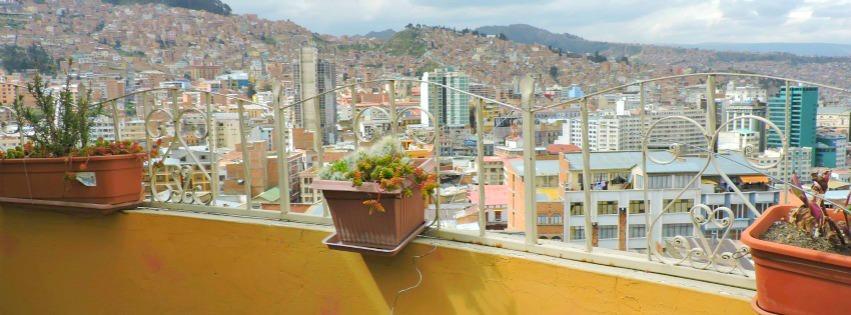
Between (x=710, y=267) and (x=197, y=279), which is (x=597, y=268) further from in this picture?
(x=197, y=279)

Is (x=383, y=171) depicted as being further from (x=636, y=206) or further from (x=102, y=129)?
(x=102, y=129)

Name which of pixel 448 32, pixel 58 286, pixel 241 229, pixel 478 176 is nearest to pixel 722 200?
pixel 478 176

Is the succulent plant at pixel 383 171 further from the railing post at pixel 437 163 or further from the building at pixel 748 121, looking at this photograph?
the building at pixel 748 121

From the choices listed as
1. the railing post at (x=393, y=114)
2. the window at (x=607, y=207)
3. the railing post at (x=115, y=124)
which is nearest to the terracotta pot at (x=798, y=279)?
the window at (x=607, y=207)

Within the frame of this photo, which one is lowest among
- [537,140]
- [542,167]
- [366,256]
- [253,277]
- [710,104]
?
[253,277]

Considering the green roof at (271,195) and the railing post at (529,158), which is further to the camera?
the green roof at (271,195)

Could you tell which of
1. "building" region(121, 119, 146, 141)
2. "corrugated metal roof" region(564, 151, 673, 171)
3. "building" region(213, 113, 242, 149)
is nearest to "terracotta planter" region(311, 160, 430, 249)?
"corrugated metal roof" region(564, 151, 673, 171)

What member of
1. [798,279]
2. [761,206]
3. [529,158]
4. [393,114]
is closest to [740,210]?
[761,206]
